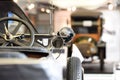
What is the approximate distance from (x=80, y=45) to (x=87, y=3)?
178 centimetres

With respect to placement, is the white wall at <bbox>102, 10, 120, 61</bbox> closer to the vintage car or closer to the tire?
the vintage car

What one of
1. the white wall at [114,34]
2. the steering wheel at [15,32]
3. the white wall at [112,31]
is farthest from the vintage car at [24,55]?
the white wall at [114,34]

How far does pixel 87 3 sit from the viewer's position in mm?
7691

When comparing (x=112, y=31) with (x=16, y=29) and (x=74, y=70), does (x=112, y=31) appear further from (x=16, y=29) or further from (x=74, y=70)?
(x=74, y=70)

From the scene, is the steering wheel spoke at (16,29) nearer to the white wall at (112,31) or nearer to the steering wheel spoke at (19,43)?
the steering wheel spoke at (19,43)

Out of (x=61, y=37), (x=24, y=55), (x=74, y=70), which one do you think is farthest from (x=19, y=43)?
(x=24, y=55)

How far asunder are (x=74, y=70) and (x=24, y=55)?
2.16 ft

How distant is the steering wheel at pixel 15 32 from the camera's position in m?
2.89

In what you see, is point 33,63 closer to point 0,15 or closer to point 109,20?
point 0,15

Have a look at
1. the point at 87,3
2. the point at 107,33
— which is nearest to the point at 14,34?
the point at 87,3

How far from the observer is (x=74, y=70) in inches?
98.8

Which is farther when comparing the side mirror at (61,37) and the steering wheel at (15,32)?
the side mirror at (61,37)

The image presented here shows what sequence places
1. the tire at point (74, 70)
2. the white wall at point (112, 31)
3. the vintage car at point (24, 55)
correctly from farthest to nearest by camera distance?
the white wall at point (112, 31) < the tire at point (74, 70) < the vintage car at point (24, 55)

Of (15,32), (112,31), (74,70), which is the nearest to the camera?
(74,70)
